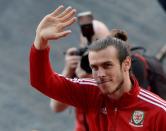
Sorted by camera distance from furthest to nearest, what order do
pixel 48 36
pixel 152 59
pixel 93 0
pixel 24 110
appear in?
1. pixel 93 0
2. pixel 24 110
3. pixel 152 59
4. pixel 48 36

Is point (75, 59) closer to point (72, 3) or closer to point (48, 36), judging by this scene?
point (48, 36)

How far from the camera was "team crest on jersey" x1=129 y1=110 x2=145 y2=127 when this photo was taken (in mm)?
3816

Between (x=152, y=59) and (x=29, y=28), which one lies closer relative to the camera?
(x=152, y=59)

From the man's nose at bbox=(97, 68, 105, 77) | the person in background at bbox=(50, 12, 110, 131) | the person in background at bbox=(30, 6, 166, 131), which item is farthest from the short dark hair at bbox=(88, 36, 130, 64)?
the person in background at bbox=(50, 12, 110, 131)

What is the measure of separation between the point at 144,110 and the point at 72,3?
4.54 metres

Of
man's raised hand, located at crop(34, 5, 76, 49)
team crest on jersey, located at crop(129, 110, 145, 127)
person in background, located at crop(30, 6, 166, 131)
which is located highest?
man's raised hand, located at crop(34, 5, 76, 49)

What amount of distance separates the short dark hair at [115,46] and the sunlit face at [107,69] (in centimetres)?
2

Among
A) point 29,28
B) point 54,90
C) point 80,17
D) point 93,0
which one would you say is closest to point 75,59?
point 80,17

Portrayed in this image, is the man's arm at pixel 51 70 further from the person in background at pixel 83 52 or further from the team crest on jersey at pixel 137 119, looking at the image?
the person in background at pixel 83 52

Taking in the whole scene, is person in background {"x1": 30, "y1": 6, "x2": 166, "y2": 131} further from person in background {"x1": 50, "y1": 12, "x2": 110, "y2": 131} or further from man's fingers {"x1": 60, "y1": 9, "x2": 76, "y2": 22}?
person in background {"x1": 50, "y1": 12, "x2": 110, "y2": 131}

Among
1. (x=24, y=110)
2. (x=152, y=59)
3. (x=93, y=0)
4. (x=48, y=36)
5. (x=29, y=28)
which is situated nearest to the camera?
(x=48, y=36)

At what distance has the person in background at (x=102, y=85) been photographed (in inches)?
150

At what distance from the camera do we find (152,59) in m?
4.63

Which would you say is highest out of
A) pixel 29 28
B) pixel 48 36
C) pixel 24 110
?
pixel 48 36
